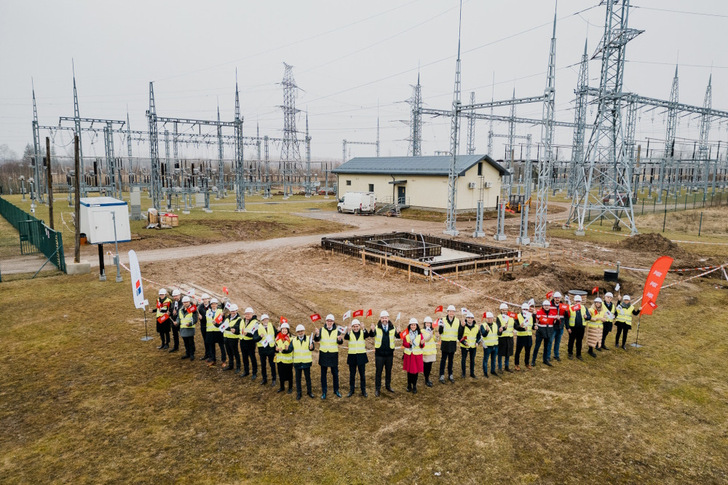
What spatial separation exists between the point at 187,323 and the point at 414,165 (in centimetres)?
3991

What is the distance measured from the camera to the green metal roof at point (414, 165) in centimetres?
4397

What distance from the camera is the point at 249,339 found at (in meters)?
10.3

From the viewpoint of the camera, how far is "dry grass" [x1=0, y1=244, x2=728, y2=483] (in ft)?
23.9

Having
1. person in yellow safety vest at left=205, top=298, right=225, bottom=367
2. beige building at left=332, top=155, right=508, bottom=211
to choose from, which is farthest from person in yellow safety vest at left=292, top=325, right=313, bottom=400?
beige building at left=332, top=155, right=508, bottom=211

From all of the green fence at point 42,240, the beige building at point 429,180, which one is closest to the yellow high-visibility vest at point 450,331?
the green fence at point 42,240

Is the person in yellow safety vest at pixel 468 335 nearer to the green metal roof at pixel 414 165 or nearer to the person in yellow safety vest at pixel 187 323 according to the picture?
the person in yellow safety vest at pixel 187 323

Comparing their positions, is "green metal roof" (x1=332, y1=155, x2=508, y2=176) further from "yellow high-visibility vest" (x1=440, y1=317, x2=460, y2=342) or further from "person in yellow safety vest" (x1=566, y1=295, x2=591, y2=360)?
"yellow high-visibility vest" (x1=440, y1=317, x2=460, y2=342)

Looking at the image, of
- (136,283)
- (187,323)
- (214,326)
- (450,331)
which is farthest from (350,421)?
(136,283)

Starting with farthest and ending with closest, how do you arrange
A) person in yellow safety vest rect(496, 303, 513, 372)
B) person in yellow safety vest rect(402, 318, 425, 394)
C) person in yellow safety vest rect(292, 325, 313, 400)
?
1. person in yellow safety vest rect(496, 303, 513, 372)
2. person in yellow safety vest rect(402, 318, 425, 394)
3. person in yellow safety vest rect(292, 325, 313, 400)

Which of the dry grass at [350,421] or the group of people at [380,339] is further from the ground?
the group of people at [380,339]

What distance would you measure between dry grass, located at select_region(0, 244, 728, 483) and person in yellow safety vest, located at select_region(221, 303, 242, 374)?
0.39 meters

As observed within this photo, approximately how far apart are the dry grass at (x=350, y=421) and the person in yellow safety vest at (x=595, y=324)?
0.40 meters

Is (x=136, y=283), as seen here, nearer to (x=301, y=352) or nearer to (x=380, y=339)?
(x=301, y=352)

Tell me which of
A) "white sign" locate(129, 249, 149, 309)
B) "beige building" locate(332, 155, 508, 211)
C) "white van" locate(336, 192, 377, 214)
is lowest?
"white sign" locate(129, 249, 149, 309)
